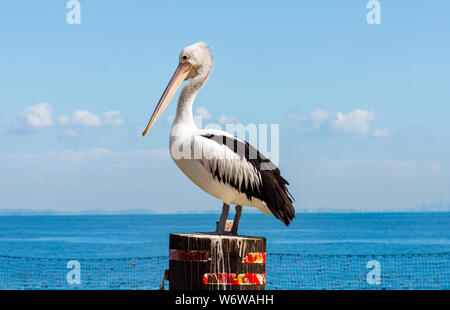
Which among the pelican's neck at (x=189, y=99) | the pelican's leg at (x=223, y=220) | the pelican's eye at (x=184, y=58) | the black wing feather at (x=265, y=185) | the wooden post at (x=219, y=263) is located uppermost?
the pelican's eye at (x=184, y=58)

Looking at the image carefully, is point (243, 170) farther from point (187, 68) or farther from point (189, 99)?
point (187, 68)

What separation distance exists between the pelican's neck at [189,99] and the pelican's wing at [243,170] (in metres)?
0.22

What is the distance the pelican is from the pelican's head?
76 mm

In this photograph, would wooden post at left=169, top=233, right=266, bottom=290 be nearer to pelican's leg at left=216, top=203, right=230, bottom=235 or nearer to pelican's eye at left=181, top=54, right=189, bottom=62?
pelican's leg at left=216, top=203, right=230, bottom=235

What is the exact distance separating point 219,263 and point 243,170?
193 centimetres

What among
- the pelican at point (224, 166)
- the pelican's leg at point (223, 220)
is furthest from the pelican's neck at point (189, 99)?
the pelican's leg at point (223, 220)

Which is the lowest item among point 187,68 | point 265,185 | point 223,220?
point 223,220

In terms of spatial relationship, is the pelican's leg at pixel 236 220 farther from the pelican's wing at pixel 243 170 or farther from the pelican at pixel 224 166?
the pelican's wing at pixel 243 170

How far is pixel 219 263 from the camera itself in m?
4.41

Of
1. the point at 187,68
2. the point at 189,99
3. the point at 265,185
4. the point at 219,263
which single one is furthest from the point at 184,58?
the point at 219,263

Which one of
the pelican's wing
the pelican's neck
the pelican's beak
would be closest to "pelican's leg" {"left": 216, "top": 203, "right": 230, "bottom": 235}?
the pelican's wing

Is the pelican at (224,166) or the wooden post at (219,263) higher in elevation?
the pelican at (224,166)

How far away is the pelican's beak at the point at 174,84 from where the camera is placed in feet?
21.7
